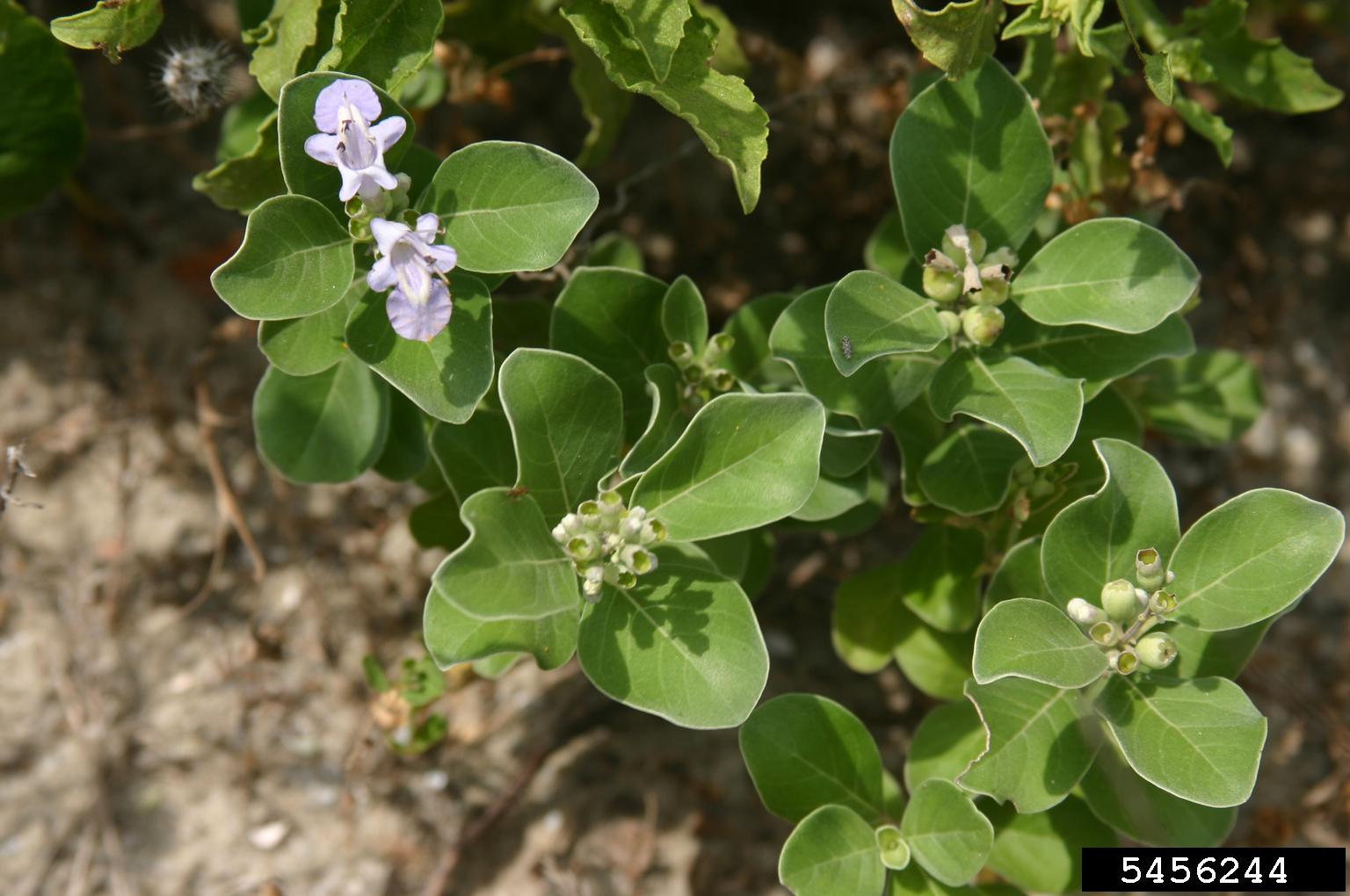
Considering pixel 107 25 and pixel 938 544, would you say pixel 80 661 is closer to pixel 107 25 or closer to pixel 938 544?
pixel 107 25

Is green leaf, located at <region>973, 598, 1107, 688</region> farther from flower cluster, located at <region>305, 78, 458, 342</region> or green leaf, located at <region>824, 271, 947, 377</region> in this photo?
flower cluster, located at <region>305, 78, 458, 342</region>

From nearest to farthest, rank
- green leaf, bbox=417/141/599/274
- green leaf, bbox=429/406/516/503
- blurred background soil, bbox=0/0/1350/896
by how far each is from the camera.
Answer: green leaf, bbox=417/141/599/274
green leaf, bbox=429/406/516/503
blurred background soil, bbox=0/0/1350/896

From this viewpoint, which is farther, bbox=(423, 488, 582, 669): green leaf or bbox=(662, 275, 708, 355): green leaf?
bbox=(662, 275, 708, 355): green leaf

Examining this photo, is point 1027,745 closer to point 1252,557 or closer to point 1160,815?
point 1160,815

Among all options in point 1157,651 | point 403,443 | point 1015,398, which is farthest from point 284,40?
point 1157,651

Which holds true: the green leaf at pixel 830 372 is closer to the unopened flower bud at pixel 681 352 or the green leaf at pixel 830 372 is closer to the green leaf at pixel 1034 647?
the unopened flower bud at pixel 681 352

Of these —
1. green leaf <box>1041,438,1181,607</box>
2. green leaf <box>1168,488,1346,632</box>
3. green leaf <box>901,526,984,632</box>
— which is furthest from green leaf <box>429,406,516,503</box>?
green leaf <box>1168,488,1346,632</box>

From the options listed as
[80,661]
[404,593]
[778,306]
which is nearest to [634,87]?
[778,306]

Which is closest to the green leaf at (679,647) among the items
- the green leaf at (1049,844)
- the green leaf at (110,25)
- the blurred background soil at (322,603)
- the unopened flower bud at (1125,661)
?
the unopened flower bud at (1125,661)
